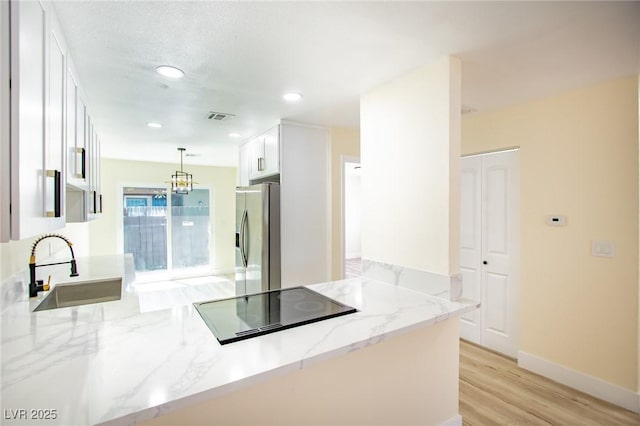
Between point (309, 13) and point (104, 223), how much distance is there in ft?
19.9

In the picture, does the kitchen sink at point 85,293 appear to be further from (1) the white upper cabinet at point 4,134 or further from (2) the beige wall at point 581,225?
(2) the beige wall at point 581,225

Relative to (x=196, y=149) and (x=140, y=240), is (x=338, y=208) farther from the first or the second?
(x=140, y=240)

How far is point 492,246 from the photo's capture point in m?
3.19

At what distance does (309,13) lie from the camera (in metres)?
1.45

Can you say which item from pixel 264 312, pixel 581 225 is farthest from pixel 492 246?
pixel 264 312

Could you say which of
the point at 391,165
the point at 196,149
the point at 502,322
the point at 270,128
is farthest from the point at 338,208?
the point at 196,149

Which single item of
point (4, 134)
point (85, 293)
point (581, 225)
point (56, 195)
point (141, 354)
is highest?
point (4, 134)

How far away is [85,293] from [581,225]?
402 cm

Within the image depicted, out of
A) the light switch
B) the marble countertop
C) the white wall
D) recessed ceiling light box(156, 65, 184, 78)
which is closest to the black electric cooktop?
the marble countertop

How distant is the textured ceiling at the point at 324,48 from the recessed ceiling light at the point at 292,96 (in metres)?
0.05

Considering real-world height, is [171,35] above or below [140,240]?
above

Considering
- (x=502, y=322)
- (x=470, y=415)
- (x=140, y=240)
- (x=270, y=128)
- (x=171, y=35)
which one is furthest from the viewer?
(x=140, y=240)

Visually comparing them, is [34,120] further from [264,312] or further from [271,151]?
[271,151]

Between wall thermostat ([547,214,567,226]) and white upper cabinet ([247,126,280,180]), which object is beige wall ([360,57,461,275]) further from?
wall thermostat ([547,214,567,226])
